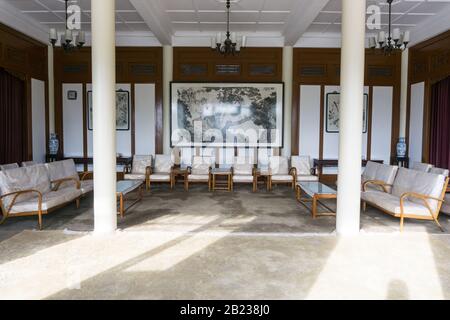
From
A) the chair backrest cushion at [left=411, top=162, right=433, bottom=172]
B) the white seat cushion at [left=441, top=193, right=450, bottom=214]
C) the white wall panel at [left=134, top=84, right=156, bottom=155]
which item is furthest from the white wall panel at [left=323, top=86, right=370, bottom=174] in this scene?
the white wall panel at [left=134, top=84, right=156, bottom=155]

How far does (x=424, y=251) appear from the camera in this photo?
4.58m

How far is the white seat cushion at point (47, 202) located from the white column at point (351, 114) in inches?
169

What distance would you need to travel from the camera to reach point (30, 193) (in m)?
6.07

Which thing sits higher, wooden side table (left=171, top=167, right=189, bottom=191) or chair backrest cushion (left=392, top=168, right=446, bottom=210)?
chair backrest cushion (left=392, top=168, right=446, bottom=210)

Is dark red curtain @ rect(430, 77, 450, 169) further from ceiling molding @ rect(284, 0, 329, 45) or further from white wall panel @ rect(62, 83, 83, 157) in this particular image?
white wall panel @ rect(62, 83, 83, 157)

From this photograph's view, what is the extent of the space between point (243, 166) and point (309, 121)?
226cm

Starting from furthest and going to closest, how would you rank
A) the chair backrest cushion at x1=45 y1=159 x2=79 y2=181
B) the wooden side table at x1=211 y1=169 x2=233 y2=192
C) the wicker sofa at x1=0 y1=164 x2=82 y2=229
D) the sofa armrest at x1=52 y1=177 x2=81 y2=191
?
the wooden side table at x1=211 y1=169 x2=233 y2=192, the chair backrest cushion at x1=45 y1=159 x2=79 y2=181, the sofa armrest at x1=52 y1=177 x2=81 y2=191, the wicker sofa at x1=0 y1=164 x2=82 y2=229

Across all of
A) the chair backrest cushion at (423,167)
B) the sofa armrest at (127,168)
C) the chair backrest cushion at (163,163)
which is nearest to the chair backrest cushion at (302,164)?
the chair backrest cushion at (423,167)

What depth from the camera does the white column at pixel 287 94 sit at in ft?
33.7

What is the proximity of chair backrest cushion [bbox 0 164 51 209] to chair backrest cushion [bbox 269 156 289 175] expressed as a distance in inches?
212

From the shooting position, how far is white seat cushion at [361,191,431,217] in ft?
18.4

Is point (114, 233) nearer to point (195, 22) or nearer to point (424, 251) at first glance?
point (424, 251)

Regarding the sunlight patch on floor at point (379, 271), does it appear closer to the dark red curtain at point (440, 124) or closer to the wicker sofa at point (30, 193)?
the wicker sofa at point (30, 193)
